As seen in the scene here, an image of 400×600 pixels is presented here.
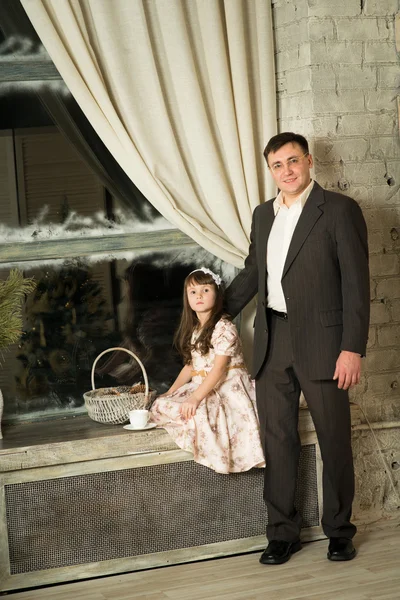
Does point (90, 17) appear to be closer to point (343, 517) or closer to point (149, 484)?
point (149, 484)

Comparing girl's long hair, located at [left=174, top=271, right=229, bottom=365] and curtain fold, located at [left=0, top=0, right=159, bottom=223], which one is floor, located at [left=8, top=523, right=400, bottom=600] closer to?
girl's long hair, located at [left=174, top=271, right=229, bottom=365]

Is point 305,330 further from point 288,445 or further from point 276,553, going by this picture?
point 276,553

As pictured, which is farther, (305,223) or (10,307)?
(10,307)

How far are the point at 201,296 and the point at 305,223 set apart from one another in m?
0.52

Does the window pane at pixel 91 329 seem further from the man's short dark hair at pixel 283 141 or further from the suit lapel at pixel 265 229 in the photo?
the man's short dark hair at pixel 283 141

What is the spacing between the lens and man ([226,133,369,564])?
3057 millimetres

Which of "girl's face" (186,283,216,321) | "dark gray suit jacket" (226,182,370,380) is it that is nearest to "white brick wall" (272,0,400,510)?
"dark gray suit jacket" (226,182,370,380)

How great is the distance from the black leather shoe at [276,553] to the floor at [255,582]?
24mm

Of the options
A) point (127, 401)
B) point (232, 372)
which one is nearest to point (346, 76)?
point (232, 372)

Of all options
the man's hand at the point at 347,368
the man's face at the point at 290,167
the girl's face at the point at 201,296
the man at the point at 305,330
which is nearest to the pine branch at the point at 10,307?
the girl's face at the point at 201,296

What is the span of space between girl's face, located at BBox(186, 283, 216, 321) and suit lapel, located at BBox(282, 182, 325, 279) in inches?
14.2

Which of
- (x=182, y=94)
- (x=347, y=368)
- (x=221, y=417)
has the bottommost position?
(x=221, y=417)

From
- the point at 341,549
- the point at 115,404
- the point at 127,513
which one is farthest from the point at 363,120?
the point at 127,513

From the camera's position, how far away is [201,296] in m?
3.34
